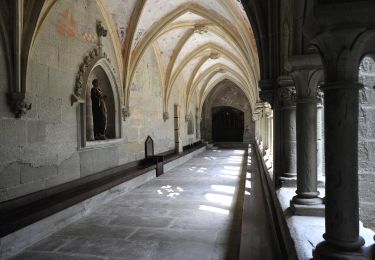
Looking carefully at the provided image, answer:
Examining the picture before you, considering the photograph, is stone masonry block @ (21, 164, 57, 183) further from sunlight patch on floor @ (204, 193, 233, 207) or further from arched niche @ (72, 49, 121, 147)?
sunlight patch on floor @ (204, 193, 233, 207)

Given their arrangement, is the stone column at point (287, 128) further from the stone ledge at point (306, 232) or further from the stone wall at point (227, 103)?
the stone wall at point (227, 103)

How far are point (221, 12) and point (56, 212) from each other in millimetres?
6095

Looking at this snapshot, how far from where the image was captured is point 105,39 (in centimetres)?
688

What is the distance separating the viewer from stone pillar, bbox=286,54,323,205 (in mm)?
2732

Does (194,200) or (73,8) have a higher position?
(73,8)

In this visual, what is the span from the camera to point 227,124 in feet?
79.2

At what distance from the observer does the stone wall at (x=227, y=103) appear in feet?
76.0

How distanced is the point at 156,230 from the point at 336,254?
2348 mm

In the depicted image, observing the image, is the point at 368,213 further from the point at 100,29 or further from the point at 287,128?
the point at 100,29

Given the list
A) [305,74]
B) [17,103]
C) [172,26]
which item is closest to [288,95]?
[305,74]

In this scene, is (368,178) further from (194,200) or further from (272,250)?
(194,200)

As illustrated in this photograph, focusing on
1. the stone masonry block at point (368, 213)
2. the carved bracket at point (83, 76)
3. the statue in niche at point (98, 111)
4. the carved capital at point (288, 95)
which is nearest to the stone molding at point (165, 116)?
the statue in niche at point (98, 111)

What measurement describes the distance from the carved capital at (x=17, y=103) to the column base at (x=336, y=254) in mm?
3931

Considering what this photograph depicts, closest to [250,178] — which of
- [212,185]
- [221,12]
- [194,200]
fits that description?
Answer: [212,185]
